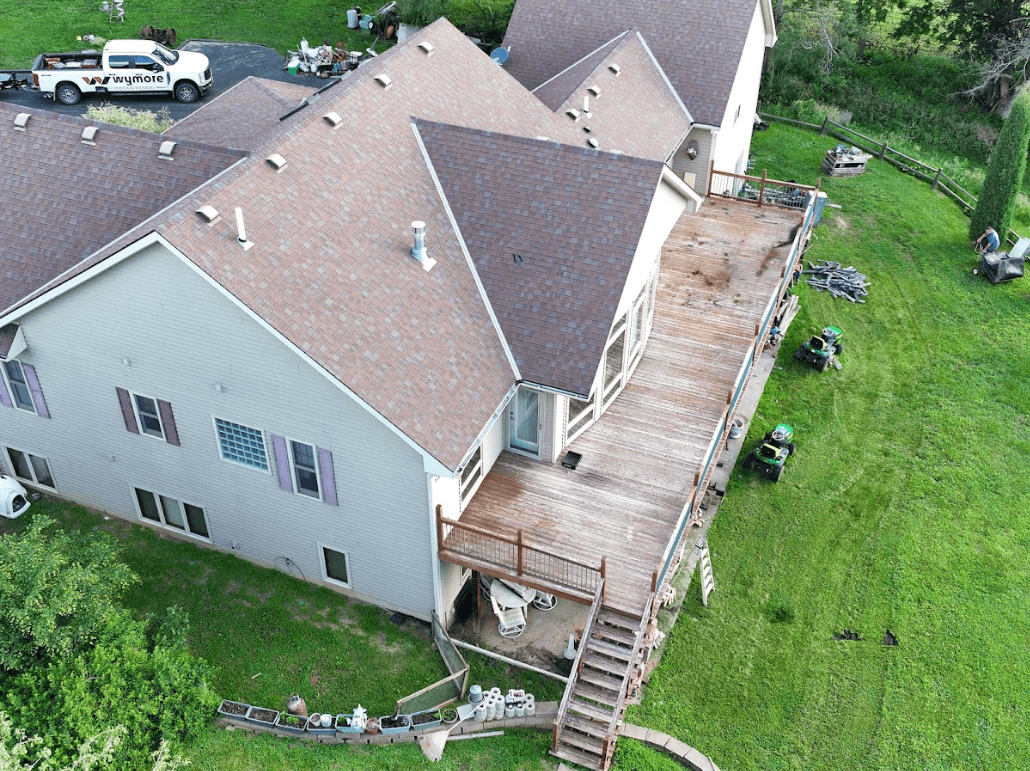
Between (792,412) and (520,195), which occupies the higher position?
(520,195)

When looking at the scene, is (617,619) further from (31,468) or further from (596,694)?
(31,468)

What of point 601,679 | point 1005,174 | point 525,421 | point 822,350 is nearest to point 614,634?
point 601,679

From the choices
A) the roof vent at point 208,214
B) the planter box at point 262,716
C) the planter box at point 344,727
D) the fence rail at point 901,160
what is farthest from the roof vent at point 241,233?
the fence rail at point 901,160

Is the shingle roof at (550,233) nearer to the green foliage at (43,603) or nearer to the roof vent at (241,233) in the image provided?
the roof vent at (241,233)

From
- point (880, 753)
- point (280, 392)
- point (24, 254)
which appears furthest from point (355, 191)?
point (880, 753)

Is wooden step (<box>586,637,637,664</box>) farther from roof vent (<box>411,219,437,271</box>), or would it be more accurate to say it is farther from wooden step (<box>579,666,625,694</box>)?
roof vent (<box>411,219,437,271</box>)

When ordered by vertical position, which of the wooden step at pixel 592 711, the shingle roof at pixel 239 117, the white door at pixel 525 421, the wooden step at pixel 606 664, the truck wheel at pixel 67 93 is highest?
the shingle roof at pixel 239 117

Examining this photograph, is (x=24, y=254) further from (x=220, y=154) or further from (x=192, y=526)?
(x=192, y=526)
